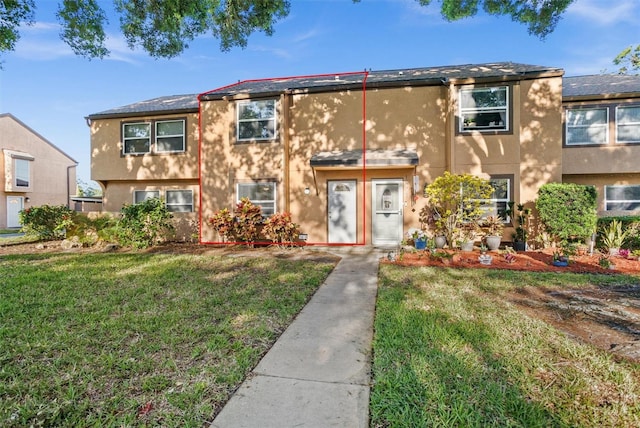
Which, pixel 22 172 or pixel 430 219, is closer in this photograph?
pixel 430 219

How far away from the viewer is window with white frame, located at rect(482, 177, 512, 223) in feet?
29.9

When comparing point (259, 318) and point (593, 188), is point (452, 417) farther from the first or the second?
point (593, 188)

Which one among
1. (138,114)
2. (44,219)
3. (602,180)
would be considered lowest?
(44,219)

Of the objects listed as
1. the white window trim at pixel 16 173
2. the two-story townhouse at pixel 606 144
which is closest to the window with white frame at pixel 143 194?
the white window trim at pixel 16 173

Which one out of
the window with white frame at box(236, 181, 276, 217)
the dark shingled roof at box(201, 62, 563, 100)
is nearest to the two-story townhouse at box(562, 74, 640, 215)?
the dark shingled roof at box(201, 62, 563, 100)

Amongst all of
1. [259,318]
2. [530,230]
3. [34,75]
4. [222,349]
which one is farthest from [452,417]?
[34,75]

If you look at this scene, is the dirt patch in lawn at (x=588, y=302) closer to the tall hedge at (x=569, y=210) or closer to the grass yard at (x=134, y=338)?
the tall hedge at (x=569, y=210)

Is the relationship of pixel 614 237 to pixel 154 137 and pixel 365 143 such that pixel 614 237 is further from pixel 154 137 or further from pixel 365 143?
pixel 154 137

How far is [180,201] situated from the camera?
1199 centimetres

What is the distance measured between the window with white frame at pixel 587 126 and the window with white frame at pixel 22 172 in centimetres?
3155

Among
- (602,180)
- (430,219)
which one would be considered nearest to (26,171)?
(430,219)

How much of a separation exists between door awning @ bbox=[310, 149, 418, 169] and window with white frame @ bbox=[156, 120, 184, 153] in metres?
5.77

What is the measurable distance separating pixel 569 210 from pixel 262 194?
942 cm

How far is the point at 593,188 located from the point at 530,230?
6.20ft
